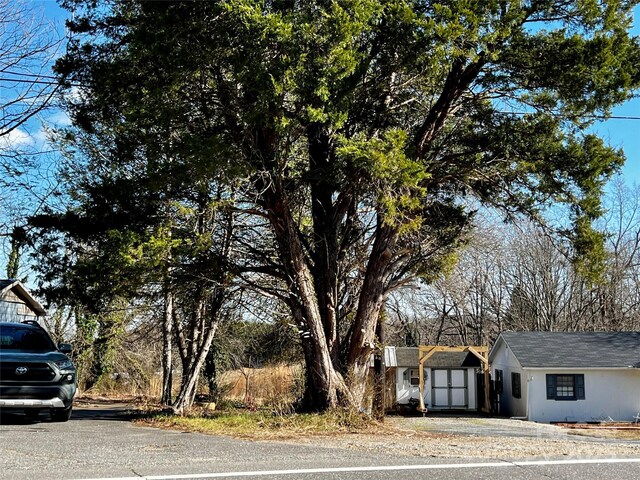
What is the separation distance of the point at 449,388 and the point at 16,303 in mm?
22456

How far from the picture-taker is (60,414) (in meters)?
12.6

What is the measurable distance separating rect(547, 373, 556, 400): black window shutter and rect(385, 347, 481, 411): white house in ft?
18.3

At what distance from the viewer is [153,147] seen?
12930 mm

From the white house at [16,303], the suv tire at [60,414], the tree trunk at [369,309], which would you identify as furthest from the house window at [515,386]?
the suv tire at [60,414]

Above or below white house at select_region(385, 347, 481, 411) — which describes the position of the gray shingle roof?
above

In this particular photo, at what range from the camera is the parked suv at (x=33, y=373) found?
11258 millimetres

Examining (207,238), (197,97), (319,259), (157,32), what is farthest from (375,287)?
(157,32)

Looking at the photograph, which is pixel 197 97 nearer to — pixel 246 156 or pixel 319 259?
pixel 246 156

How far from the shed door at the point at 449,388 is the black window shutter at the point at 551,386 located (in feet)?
20.1

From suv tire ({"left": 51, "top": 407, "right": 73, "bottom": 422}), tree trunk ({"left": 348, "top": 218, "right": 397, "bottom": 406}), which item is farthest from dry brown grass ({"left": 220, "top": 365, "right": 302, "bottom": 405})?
suv tire ({"left": 51, "top": 407, "right": 73, "bottom": 422})

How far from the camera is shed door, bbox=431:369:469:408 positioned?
35.9 metres

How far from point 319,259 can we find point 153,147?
4958mm

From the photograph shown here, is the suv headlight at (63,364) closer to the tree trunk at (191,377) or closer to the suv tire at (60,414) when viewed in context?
the suv tire at (60,414)

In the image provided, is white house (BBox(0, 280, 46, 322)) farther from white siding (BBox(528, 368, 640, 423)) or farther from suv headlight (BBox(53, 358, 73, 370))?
white siding (BBox(528, 368, 640, 423))
